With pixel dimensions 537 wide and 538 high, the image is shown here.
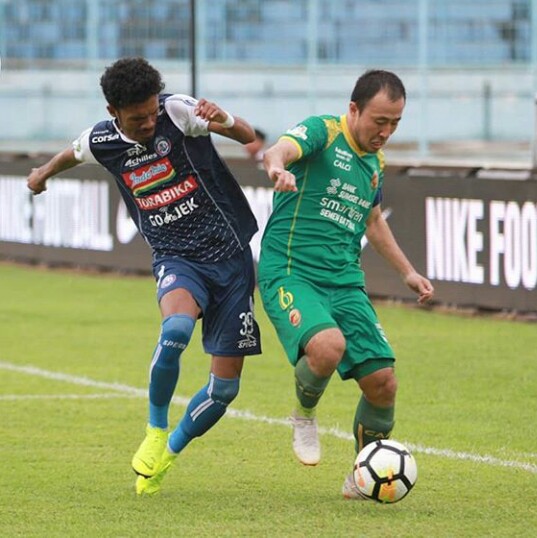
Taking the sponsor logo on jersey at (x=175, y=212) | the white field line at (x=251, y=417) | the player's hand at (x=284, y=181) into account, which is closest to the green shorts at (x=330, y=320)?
the sponsor logo on jersey at (x=175, y=212)

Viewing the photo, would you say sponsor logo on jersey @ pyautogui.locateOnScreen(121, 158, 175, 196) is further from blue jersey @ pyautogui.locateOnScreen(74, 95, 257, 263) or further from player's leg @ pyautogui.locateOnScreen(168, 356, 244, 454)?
player's leg @ pyautogui.locateOnScreen(168, 356, 244, 454)

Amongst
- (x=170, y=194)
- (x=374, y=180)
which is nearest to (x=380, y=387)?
(x=374, y=180)

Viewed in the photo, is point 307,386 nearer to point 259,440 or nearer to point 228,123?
point 228,123

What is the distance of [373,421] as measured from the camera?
277 inches

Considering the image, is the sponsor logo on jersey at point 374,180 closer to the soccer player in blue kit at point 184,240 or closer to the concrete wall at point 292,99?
the soccer player in blue kit at point 184,240

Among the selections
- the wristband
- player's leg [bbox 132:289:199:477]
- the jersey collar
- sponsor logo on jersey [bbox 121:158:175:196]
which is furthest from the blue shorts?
the jersey collar

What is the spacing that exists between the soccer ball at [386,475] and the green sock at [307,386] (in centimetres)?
37

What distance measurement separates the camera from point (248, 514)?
6.71 meters

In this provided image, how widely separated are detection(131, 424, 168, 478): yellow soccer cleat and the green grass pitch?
0.43 ft

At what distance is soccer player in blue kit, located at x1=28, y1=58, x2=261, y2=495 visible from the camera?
712cm

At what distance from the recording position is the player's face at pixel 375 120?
689cm

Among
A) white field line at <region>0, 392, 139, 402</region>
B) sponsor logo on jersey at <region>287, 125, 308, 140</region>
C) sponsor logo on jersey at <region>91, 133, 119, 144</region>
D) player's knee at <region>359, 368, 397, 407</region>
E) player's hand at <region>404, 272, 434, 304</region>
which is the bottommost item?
white field line at <region>0, 392, 139, 402</region>

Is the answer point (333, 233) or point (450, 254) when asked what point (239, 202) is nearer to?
point (333, 233)

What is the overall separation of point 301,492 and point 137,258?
11531mm
